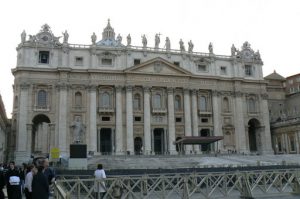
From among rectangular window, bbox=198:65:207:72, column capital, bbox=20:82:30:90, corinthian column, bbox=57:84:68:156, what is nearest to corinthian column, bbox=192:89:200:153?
rectangular window, bbox=198:65:207:72

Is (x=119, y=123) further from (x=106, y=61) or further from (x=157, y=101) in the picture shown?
(x=106, y=61)

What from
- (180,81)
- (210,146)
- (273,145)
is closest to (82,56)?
(180,81)

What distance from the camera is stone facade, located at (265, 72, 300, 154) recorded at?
61.7 metres

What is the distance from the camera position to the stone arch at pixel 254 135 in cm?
6400

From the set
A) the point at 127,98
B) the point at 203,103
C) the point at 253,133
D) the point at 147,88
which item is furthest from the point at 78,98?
the point at 253,133

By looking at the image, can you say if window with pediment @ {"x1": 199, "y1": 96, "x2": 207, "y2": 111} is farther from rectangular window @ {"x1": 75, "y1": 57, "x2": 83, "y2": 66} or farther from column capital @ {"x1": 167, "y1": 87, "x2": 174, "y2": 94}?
rectangular window @ {"x1": 75, "y1": 57, "x2": 83, "y2": 66}

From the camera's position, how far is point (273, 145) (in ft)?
220

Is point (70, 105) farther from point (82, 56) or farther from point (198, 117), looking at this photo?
point (198, 117)

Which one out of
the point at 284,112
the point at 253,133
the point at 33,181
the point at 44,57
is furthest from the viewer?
the point at 284,112

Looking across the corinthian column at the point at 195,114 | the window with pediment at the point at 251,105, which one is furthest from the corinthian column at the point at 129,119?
the window with pediment at the point at 251,105

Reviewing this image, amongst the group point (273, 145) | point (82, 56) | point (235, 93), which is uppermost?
point (82, 56)

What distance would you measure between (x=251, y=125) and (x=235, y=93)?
838 cm

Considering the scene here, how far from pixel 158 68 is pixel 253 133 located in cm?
2361

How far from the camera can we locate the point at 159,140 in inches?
2279
